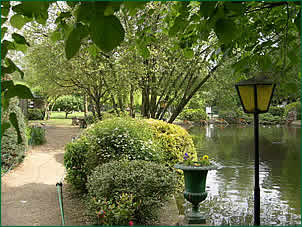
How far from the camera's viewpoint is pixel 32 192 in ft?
19.7

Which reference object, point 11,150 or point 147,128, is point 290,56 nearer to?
point 147,128

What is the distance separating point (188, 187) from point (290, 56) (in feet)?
11.1

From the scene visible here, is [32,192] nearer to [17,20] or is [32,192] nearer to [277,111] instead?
[17,20]

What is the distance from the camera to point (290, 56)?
2.00 meters

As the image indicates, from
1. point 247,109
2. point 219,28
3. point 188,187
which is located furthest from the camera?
point 188,187

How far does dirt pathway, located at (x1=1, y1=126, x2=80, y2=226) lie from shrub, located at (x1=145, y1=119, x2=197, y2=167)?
239 cm

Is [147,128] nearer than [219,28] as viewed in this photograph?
No

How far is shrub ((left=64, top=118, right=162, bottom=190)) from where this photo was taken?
5.75 m

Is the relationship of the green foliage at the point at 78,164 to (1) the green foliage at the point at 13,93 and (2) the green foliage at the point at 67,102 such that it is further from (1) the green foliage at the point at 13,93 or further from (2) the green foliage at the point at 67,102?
(2) the green foliage at the point at 67,102

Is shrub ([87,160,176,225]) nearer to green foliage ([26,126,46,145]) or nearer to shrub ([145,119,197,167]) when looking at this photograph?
shrub ([145,119,197,167])

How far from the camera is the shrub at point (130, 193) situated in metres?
3.96

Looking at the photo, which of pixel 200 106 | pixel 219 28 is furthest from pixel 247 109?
pixel 200 106

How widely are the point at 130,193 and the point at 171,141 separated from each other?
2767mm

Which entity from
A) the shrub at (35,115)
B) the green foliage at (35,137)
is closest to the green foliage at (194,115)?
the shrub at (35,115)
